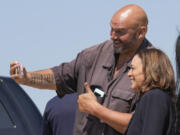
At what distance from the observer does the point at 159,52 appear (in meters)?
6.40

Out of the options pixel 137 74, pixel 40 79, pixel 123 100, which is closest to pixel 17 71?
pixel 40 79

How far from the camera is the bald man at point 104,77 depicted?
7.18 m

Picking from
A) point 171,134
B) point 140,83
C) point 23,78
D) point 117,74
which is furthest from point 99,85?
point 171,134

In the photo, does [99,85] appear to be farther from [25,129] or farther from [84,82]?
[25,129]

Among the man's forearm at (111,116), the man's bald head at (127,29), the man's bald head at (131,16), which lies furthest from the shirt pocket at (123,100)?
the man's bald head at (131,16)

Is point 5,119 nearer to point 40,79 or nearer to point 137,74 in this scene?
point 40,79

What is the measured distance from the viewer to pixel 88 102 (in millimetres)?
7148

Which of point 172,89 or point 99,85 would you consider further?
point 99,85

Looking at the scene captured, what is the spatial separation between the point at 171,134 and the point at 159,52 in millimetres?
721

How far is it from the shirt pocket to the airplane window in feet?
3.77

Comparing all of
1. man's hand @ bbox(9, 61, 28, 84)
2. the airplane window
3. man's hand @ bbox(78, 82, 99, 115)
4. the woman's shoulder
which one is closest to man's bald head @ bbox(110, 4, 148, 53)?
man's hand @ bbox(78, 82, 99, 115)

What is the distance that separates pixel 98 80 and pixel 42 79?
1.90ft

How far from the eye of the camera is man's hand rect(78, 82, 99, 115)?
23.4ft

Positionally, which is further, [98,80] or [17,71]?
[17,71]
